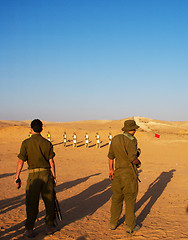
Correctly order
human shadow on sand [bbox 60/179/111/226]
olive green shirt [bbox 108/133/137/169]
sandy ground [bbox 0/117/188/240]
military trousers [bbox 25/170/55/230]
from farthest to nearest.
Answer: human shadow on sand [bbox 60/179/111/226] → sandy ground [bbox 0/117/188/240] → olive green shirt [bbox 108/133/137/169] → military trousers [bbox 25/170/55/230]

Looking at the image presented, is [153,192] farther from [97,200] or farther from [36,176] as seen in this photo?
[36,176]

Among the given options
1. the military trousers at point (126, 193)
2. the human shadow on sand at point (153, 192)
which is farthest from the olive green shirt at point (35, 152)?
the human shadow on sand at point (153, 192)

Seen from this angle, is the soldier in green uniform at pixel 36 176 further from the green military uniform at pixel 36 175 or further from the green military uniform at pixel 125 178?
the green military uniform at pixel 125 178

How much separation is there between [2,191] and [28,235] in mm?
4081

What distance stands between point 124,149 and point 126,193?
862mm

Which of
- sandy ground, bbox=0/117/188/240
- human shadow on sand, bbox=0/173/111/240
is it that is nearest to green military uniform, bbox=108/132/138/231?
sandy ground, bbox=0/117/188/240

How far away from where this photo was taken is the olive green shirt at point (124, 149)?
5.02m

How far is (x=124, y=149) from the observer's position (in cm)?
507

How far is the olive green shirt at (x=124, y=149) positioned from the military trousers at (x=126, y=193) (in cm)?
16

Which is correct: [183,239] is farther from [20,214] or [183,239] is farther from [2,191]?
[2,191]

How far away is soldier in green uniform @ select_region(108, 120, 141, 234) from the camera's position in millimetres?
5031

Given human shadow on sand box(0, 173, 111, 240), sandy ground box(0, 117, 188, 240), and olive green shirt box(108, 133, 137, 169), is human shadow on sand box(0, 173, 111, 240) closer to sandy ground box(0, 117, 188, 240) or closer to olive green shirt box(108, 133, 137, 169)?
sandy ground box(0, 117, 188, 240)

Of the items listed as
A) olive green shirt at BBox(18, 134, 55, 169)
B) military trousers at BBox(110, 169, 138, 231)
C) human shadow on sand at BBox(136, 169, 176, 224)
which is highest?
olive green shirt at BBox(18, 134, 55, 169)

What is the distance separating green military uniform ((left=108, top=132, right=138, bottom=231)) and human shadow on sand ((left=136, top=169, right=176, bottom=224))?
2.84ft
